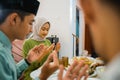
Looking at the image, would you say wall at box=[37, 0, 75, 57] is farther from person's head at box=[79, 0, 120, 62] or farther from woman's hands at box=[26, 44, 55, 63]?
person's head at box=[79, 0, 120, 62]

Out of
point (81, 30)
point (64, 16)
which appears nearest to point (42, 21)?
point (64, 16)

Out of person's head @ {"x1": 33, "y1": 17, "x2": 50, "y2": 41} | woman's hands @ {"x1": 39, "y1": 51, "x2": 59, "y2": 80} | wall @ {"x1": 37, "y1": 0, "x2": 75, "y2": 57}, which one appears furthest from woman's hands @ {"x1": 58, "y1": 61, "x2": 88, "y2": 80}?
wall @ {"x1": 37, "y1": 0, "x2": 75, "y2": 57}

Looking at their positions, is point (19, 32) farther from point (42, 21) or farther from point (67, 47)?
point (67, 47)

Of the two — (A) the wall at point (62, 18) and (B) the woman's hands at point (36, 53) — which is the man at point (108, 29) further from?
(A) the wall at point (62, 18)

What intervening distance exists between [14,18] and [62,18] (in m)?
3.38

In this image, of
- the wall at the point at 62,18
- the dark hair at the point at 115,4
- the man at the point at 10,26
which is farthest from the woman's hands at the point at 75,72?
the wall at the point at 62,18

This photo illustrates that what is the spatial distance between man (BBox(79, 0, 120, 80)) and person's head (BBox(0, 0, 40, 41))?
3.10 ft

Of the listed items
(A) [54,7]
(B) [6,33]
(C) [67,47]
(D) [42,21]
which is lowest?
(C) [67,47]

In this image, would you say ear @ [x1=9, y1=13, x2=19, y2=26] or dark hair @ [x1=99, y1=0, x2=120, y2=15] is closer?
dark hair @ [x1=99, y1=0, x2=120, y2=15]

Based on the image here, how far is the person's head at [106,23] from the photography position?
0.91 feet

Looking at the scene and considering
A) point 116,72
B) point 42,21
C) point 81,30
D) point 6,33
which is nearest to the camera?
point 116,72

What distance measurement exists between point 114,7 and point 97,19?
30 millimetres

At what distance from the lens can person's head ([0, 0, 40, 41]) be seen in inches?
46.9

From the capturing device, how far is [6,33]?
1.21m
